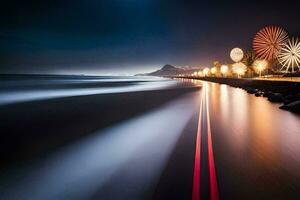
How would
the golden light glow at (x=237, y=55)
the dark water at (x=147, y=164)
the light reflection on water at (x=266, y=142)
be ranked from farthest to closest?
the golden light glow at (x=237, y=55) → the light reflection on water at (x=266, y=142) → the dark water at (x=147, y=164)

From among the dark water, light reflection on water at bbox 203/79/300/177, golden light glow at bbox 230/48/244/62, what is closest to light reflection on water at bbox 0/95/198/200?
the dark water

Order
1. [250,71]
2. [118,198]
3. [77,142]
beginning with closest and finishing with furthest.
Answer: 1. [118,198]
2. [77,142]
3. [250,71]

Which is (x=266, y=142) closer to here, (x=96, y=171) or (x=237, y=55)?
(x=96, y=171)

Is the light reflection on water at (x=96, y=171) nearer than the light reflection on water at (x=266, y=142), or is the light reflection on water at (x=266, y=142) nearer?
the light reflection on water at (x=96, y=171)

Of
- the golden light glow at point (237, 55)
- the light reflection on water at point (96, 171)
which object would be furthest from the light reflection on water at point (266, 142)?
the golden light glow at point (237, 55)

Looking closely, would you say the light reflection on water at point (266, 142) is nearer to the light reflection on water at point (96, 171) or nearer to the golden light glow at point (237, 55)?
the light reflection on water at point (96, 171)

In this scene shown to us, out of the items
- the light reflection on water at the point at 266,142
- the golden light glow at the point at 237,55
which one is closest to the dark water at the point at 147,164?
the light reflection on water at the point at 266,142

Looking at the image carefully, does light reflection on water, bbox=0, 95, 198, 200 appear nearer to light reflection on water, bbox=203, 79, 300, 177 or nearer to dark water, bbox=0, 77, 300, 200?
dark water, bbox=0, 77, 300, 200

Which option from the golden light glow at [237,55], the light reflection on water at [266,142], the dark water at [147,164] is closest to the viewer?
the dark water at [147,164]

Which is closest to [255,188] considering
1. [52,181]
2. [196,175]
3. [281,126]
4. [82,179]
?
[196,175]

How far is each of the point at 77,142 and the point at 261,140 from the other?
28.7ft

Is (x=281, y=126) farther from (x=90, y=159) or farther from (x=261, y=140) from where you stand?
(x=90, y=159)

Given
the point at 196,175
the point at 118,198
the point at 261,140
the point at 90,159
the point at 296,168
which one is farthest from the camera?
the point at 261,140

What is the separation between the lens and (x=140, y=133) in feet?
53.3
